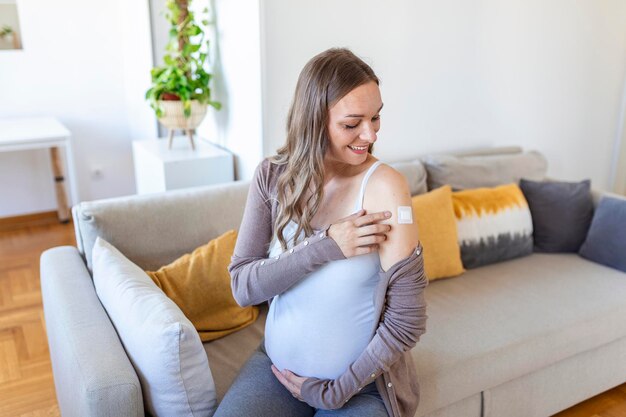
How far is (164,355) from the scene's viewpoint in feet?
4.03

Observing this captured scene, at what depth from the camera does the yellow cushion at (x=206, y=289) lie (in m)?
1.68

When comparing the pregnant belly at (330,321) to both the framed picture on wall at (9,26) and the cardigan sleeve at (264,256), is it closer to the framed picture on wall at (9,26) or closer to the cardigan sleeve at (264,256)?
the cardigan sleeve at (264,256)

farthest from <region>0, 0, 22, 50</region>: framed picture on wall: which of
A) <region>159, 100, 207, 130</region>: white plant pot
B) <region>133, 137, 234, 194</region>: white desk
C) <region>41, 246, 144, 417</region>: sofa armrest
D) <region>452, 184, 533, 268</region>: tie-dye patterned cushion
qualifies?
<region>452, 184, 533, 268</region>: tie-dye patterned cushion

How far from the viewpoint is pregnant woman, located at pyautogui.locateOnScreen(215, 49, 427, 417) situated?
1236mm

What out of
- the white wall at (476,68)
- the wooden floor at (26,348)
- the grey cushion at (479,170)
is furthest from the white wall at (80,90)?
the grey cushion at (479,170)

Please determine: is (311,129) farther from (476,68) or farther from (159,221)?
(476,68)

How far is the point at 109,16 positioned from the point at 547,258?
3.01m

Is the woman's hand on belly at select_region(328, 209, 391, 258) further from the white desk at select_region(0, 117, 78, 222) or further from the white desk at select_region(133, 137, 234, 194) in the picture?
the white desk at select_region(0, 117, 78, 222)

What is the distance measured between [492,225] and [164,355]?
1494mm

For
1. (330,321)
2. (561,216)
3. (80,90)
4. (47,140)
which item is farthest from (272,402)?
(80,90)

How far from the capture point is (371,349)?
48.9 inches

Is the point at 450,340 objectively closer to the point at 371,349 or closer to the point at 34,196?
the point at 371,349

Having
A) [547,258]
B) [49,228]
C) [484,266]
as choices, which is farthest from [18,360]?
[547,258]

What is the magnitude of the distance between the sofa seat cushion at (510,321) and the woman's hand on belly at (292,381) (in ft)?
1.39
